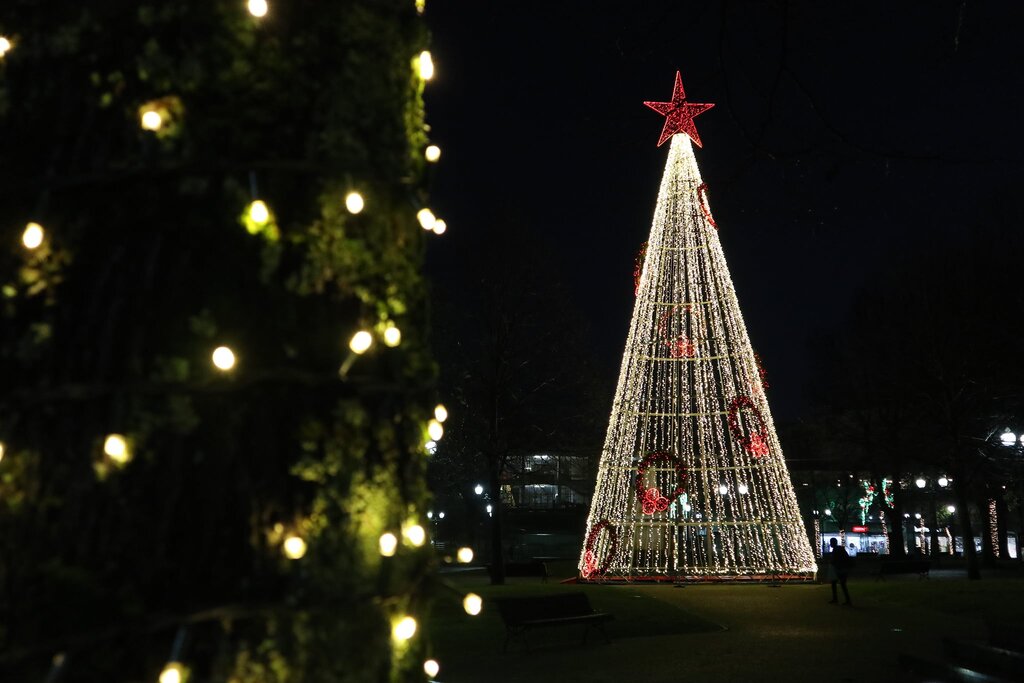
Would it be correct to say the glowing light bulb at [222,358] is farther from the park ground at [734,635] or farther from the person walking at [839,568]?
the person walking at [839,568]

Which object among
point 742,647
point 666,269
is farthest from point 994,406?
point 742,647

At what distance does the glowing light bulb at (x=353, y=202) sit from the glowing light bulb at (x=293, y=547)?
2.50 ft

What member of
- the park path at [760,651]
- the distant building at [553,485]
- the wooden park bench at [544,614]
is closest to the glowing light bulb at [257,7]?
the park path at [760,651]

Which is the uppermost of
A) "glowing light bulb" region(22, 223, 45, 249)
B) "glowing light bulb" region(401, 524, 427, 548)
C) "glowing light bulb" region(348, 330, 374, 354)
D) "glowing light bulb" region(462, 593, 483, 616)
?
"glowing light bulb" region(22, 223, 45, 249)

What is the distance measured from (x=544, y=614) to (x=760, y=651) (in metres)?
3.04

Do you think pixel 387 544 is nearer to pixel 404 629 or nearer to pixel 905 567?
pixel 404 629

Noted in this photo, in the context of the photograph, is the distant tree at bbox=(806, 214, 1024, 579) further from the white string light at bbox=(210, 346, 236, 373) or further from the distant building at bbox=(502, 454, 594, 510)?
the white string light at bbox=(210, 346, 236, 373)

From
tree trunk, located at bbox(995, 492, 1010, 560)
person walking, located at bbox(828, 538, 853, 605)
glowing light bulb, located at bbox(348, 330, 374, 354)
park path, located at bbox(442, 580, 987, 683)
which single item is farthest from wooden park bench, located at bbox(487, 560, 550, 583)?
glowing light bulb, located at bbox(348, 330, 374, 354)

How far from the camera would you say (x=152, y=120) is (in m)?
2.21

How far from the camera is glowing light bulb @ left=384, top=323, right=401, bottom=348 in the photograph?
235 cm

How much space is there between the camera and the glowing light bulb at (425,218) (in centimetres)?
255

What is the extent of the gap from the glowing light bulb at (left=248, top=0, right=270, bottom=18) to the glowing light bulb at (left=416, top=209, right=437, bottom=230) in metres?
0.60

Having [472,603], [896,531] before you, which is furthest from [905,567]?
[472,603]

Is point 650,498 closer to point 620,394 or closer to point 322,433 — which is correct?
point 620,394
